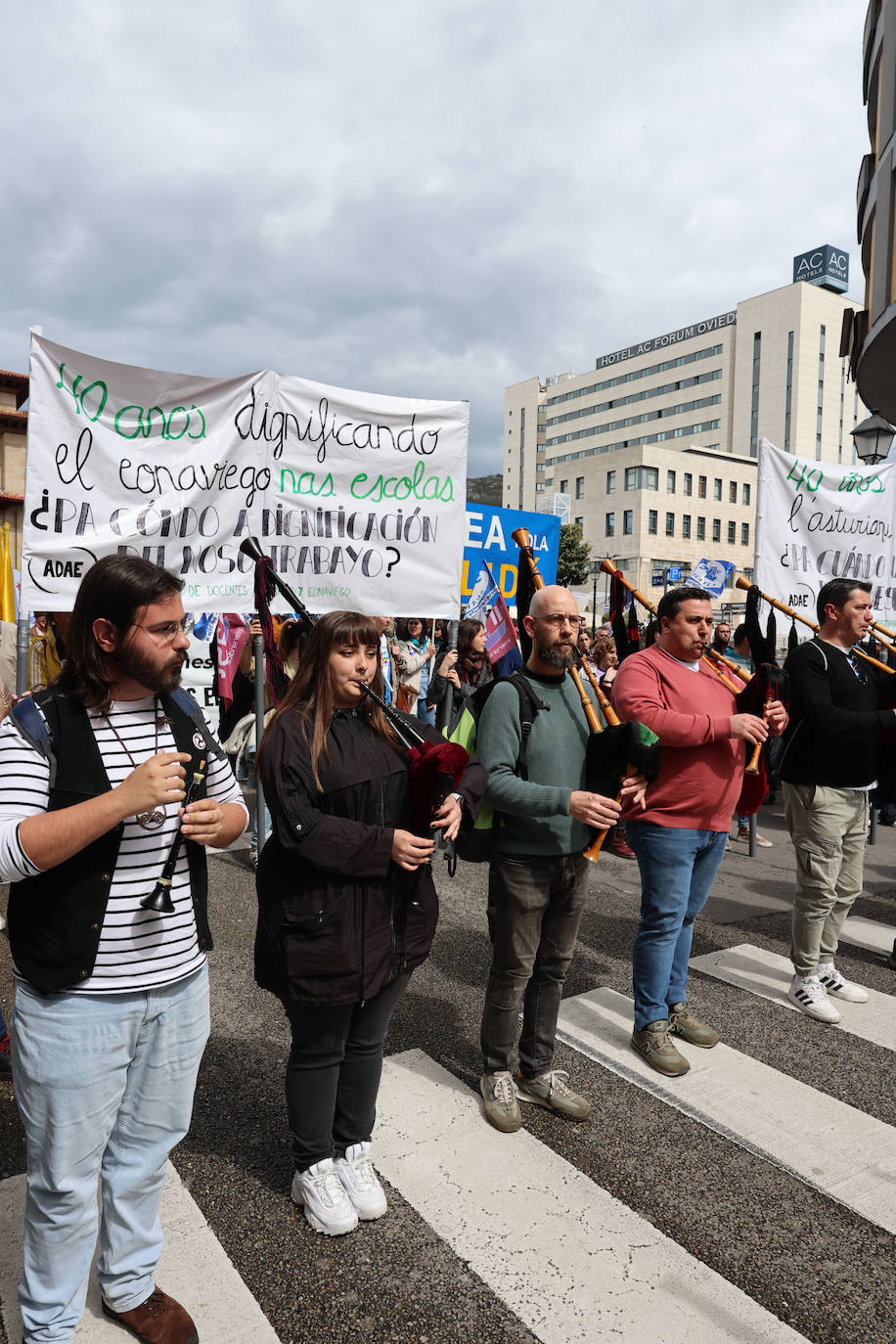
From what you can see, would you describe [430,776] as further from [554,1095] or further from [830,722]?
[830,722]

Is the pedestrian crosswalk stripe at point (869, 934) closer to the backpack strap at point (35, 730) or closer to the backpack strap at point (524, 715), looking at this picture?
the backpack strap at point (524, 715)

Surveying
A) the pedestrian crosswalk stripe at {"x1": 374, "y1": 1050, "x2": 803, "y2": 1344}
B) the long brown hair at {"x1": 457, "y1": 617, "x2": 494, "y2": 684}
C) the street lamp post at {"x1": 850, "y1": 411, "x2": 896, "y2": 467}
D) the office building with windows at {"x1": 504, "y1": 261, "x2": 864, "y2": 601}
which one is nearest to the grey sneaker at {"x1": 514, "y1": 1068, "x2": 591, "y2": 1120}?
the pedestrian crosswalk stripe at {"x1": 374, "y1": 1050, "x2": 803, "y2": 1344}

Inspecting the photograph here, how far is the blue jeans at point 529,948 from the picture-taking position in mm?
3264

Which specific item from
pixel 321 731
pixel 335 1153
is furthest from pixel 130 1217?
pixel 321 731

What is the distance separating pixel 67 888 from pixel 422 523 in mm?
4165

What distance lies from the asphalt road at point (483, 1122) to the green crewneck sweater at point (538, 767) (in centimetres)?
112

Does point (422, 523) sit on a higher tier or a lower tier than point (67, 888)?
higher

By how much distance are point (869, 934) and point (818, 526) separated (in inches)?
131

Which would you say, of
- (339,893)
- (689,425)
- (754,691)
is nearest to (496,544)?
(754,691)

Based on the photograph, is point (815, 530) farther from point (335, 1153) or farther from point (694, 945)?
point (335, 1153)

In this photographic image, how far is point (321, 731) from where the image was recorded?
2611mm

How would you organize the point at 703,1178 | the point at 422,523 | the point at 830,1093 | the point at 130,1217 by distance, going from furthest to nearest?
the point at 422,523, the point at 830,1093, the point at 703,1178, the point at 130,1217

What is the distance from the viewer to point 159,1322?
7.25ft

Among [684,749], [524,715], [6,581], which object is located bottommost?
[684,749]
